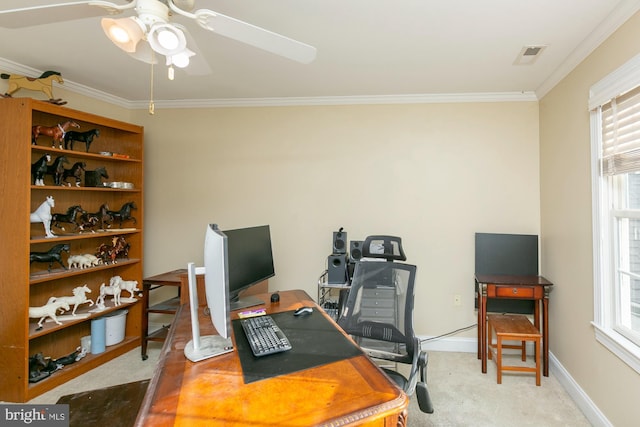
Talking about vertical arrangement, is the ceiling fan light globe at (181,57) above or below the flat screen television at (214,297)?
above

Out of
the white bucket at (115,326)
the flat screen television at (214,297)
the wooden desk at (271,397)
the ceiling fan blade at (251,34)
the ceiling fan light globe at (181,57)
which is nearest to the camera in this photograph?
the wooden desk at (271,397)

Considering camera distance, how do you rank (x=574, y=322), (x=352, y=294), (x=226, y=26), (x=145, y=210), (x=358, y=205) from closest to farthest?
(x=226, y=26) < (x=352, y=294) < (x=574, y=322) < (x=358, y=205) < (x=145, y=210)

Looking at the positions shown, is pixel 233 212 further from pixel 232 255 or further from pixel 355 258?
pixel 232 255

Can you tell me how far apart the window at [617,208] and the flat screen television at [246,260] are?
2141mm

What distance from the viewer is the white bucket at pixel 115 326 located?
9.41ft

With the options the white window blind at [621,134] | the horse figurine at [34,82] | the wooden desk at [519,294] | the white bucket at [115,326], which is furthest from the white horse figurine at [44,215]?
the white window blind at [621,134]

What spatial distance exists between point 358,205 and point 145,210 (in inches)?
91.6

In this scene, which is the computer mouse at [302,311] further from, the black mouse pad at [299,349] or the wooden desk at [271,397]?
the wooden desk at [271,397]

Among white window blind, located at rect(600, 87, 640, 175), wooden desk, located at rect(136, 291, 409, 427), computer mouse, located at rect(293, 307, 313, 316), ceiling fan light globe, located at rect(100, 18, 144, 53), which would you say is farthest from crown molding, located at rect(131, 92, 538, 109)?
wooden desk, located at rect(136, 291, 409, 427)

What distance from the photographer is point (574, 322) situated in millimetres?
2289

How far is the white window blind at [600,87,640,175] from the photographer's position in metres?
1.71

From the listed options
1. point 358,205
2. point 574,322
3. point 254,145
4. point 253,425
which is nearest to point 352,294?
point 253,425

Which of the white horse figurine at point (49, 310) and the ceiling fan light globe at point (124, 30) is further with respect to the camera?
the white horse figurine at point (49, 310)

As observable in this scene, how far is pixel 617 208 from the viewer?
1.93 m
